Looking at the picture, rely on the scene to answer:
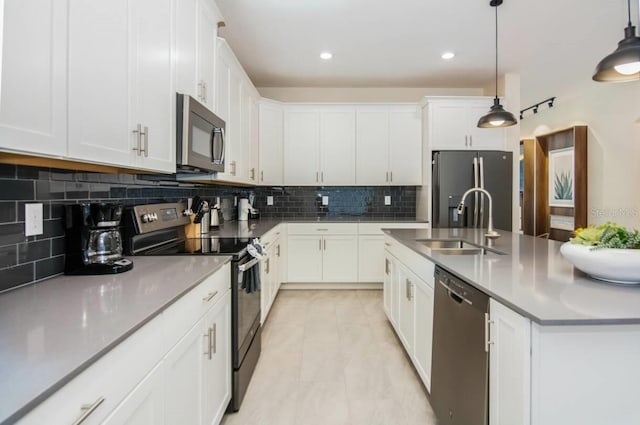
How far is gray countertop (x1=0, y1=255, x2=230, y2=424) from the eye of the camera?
63 centimetres

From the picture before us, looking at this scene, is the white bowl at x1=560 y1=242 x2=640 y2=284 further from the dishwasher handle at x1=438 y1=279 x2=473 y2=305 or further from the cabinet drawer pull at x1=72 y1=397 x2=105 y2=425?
→ the cabinet drawer pull at x1=72 y1=397 x2=105 y2=425

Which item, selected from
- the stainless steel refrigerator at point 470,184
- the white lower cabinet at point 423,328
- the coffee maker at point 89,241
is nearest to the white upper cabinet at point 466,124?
the stainless steel refrigerator at point 470,184

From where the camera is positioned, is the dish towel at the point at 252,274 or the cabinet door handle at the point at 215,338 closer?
the cabinet door handle at the point at 215,338

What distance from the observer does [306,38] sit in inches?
128

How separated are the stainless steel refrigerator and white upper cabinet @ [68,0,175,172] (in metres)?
3.14

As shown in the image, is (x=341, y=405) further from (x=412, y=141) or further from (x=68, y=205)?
(x=412, y=141)

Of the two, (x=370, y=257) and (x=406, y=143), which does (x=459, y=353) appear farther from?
(x=406, y=143)

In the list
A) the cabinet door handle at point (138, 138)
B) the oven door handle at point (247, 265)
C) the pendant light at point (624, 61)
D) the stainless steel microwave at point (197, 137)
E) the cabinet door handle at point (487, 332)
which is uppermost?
the pendant light at point (624, 61)

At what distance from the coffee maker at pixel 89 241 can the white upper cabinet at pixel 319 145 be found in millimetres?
3102

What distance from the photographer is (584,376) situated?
3.32 ft

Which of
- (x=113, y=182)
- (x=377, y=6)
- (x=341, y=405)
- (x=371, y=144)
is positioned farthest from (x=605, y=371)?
(x=371, y=144)

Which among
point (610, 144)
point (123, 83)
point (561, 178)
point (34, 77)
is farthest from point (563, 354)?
point (561, 178)

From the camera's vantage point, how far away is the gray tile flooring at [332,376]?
6.24 ft

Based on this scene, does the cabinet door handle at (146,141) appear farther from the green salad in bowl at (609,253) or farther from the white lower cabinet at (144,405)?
the green salad in bowl at (609,253)
